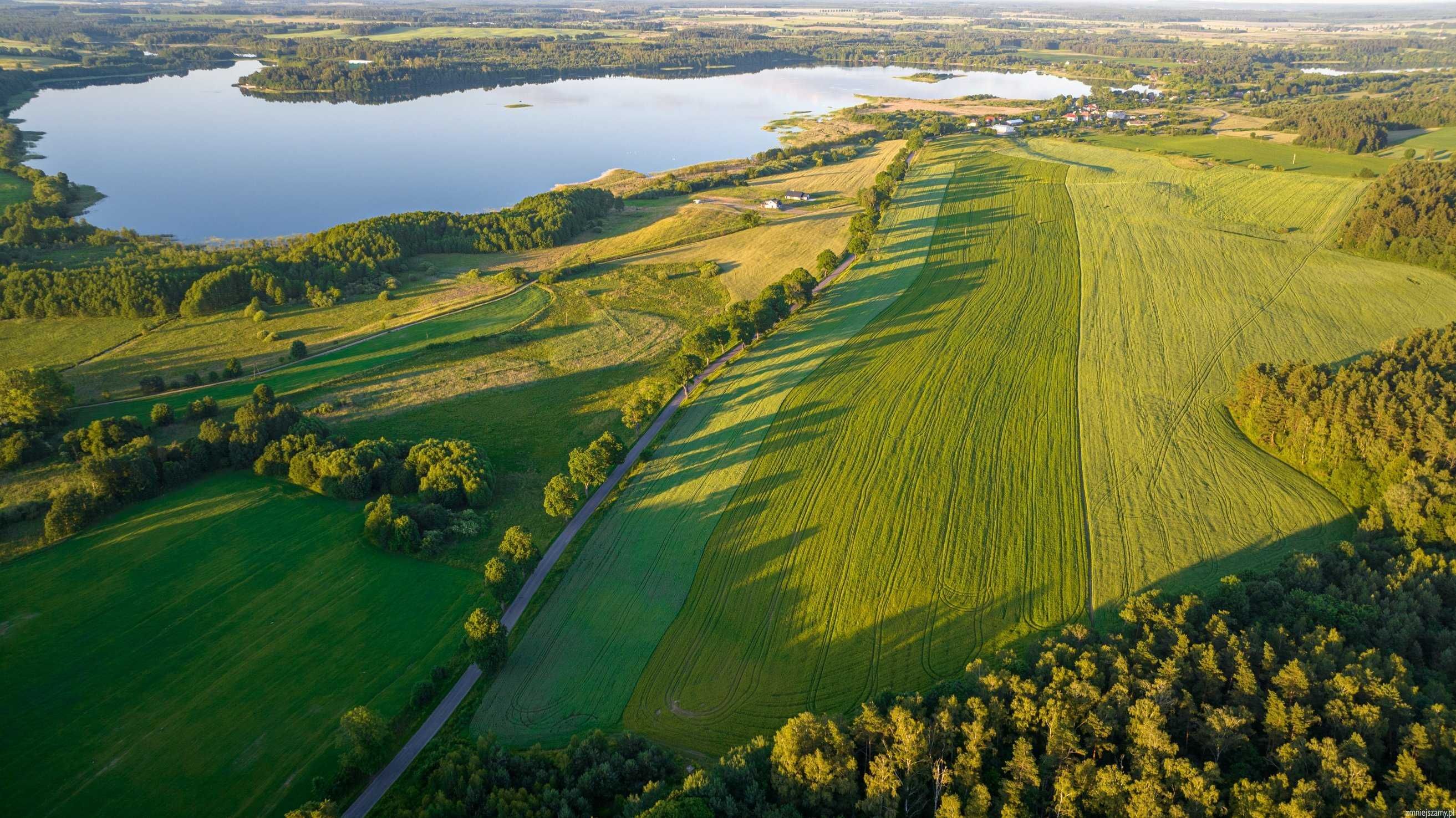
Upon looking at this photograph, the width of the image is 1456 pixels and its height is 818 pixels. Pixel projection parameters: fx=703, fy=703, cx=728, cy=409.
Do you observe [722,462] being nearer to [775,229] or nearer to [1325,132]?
[775,229]

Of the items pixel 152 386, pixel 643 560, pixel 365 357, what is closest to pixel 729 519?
pixel 643 560

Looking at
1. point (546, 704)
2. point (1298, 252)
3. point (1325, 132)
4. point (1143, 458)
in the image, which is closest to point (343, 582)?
point (546, 704)

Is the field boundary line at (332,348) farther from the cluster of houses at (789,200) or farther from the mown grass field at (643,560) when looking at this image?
the cluster of houses at (789,200)

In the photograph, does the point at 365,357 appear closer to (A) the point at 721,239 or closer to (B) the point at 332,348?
(B) the point at 332,348

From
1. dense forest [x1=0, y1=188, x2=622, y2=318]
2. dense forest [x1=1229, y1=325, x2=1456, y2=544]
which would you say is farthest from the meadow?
dense forest [x1=1229, y1=325, x2=1456, y2=544]

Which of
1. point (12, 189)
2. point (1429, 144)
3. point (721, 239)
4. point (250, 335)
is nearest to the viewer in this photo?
point (250, 335)

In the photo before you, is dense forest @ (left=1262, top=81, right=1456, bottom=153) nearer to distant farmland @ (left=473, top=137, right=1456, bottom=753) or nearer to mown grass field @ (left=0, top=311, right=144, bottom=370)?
distant farmland @ (left=473, top=137, right=1456, bottom=753)
